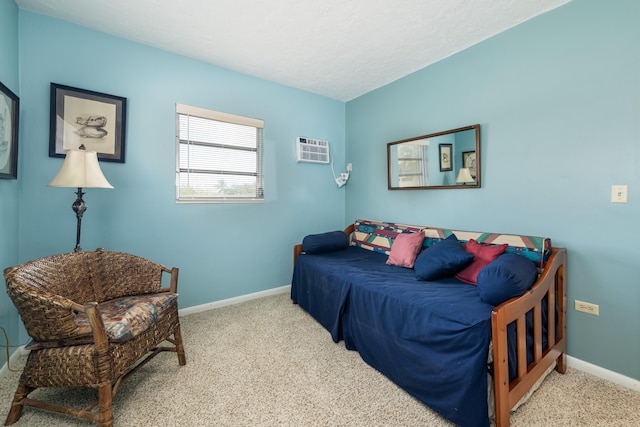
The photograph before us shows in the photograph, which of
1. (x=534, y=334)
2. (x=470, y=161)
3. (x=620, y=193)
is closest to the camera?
(x=534, y=334)

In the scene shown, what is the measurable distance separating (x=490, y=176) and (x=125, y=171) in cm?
312

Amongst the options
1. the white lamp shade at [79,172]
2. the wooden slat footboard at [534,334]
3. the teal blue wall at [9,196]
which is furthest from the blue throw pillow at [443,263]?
the teal blue wall at [9,196]

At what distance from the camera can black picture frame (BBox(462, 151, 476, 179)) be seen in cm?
227

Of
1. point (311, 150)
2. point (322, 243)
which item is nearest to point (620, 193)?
point (322, 243)

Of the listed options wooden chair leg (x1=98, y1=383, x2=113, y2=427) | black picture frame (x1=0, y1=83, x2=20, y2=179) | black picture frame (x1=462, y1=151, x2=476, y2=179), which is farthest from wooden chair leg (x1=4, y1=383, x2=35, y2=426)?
black picture frame (x1=462, y1=151, x2=476, y2=179)

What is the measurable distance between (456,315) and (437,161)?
1.63 meters

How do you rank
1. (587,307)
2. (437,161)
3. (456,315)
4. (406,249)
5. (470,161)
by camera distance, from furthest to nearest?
(437,161)
(406,249)
(470,161)
(587,307)
(456,315)

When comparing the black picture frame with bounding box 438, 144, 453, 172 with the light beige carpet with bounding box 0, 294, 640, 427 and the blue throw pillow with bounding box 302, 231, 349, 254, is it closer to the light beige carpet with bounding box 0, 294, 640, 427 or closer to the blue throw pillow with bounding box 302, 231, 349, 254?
the blue throw pillow with bounding box 302, 231, 349, 254

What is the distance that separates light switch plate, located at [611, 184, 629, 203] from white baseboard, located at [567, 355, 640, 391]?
1.09 metres

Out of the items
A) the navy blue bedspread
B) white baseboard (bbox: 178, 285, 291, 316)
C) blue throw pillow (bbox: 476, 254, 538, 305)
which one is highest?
blue throw pillow (bbox: 476, 254, 538, 305)

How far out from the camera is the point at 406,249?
7.88ft

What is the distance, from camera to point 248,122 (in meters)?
2.88

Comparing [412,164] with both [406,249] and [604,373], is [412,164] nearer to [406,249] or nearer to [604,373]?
[406,249]

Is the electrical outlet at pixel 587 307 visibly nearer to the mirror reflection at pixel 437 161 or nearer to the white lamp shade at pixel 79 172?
the mirror reflection at pixel 437 161
